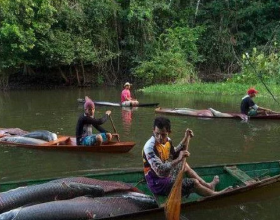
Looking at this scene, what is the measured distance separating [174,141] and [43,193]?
5900mm

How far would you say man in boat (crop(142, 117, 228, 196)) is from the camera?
19.0ft

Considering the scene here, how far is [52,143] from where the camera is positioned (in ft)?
32.8

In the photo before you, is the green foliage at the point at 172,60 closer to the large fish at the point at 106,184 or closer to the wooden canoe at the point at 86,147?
the wooden canoe at the point at 86,147

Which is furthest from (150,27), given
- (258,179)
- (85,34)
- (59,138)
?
(258,179)

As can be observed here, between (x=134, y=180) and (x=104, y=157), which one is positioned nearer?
(x=134, y=180)

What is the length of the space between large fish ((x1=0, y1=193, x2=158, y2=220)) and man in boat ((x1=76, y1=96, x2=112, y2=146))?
3320mm

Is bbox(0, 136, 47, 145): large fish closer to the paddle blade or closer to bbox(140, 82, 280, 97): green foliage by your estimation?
the paddle blade

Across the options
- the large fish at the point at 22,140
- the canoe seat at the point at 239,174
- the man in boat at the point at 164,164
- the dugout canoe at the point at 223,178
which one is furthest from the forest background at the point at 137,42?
the man in boat at the point at 164,164

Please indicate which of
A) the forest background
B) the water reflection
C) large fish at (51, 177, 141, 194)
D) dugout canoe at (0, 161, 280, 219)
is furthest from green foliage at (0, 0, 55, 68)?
large fish at (51, 177, 141, 194)

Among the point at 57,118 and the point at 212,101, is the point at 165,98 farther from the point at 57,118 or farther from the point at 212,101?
the point at 57,118

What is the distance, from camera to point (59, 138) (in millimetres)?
10422

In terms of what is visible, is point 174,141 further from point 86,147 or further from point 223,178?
point 223,178

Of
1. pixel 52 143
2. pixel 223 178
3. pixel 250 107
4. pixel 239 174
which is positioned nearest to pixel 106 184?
pixel 223 178

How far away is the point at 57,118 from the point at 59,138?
4.73m
